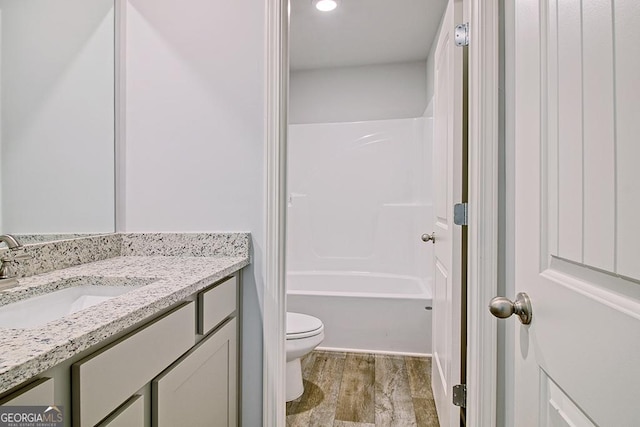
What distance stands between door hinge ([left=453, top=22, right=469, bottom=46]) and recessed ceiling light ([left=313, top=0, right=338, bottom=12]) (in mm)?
1136

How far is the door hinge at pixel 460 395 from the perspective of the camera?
1360mm

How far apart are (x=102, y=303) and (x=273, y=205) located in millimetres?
684

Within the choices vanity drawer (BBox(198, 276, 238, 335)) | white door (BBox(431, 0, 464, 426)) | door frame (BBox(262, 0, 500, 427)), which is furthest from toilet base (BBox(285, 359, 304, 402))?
vanity drawer (BBox(198, 276, 238, 335))

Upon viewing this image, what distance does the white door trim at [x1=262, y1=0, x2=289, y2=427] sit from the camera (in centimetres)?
131

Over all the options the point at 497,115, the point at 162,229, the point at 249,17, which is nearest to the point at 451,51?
the point at 497,115

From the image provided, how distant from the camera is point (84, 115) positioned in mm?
1302

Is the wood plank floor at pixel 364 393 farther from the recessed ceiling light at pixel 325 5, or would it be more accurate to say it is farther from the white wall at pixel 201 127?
the recessed ceiling light at pixel 325 5

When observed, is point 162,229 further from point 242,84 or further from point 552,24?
point 552,24

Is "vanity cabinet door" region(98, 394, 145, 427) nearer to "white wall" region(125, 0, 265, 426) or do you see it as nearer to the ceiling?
"white wall" region(125, 0, 265, 426)

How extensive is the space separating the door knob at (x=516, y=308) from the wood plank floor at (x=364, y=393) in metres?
1.32

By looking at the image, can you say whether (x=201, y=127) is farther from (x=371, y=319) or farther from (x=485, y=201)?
(x=371, y=319)

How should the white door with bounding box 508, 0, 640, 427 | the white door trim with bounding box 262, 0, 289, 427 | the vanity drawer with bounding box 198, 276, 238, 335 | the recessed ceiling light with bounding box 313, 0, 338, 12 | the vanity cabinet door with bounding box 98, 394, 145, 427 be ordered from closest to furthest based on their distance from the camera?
the white door with bounding box 508, 0, 640, 427 < the vanity cabinet door with bounding box 98, 394, 145, 427 < the vanity drawer with bounding box 198, 276, 238, 335 < the white door trim with bounding box 262, 0, 289, 427 < the recessed ceiling light with bounding box 313, 0, 338, 12

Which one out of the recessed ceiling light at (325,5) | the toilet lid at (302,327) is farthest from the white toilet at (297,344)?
the recessed ceiling light at (325,5)

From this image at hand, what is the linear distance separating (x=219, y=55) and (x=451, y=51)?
0.96 meters
